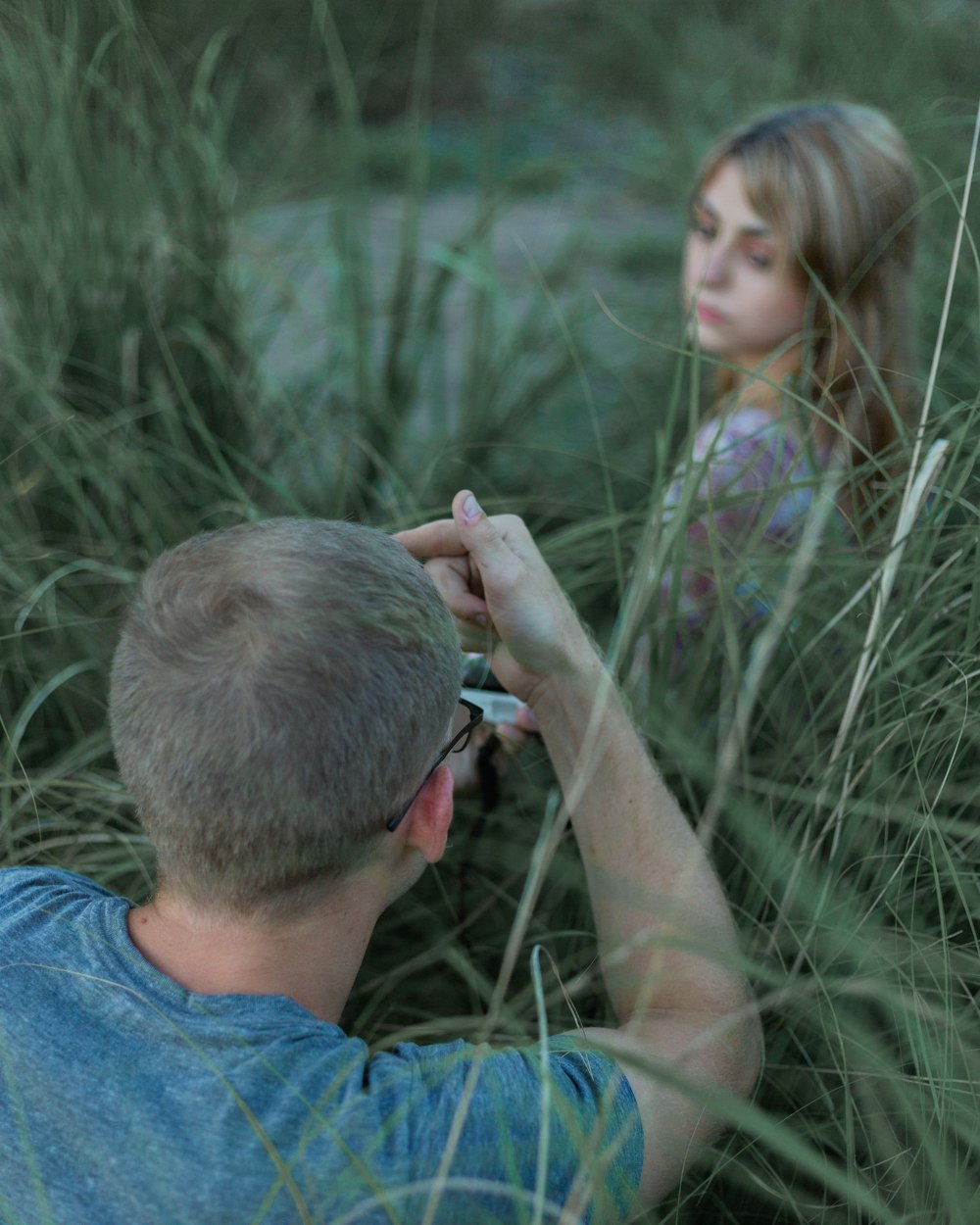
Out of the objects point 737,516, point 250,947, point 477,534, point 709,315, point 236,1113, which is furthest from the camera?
point 709,315

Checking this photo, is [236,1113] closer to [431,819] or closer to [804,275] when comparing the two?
[431,819]

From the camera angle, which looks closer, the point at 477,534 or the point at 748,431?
the point at 477,534

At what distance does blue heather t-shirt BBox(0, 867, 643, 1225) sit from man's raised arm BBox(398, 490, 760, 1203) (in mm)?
160

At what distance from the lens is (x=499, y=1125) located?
0.94 m

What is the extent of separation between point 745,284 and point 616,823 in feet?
3.84

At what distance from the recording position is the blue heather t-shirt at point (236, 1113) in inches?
36.1

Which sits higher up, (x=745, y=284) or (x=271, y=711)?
(x=745, y=284)

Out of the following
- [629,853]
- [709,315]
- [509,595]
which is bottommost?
[629,853]

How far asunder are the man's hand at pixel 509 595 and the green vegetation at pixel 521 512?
117 mm

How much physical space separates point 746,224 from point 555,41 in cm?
390

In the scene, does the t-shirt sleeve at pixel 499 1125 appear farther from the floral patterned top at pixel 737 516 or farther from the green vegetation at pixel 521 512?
the floral patterned top at pixel 737 516

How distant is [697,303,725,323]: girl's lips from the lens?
2.17 m

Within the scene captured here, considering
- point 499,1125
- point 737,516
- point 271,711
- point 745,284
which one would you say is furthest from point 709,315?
point 499,1125

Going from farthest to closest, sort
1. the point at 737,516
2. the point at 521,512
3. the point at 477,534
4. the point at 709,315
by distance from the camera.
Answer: the point at 521,512, the point at 709,315, the point at 737,516, the point at 477,534
